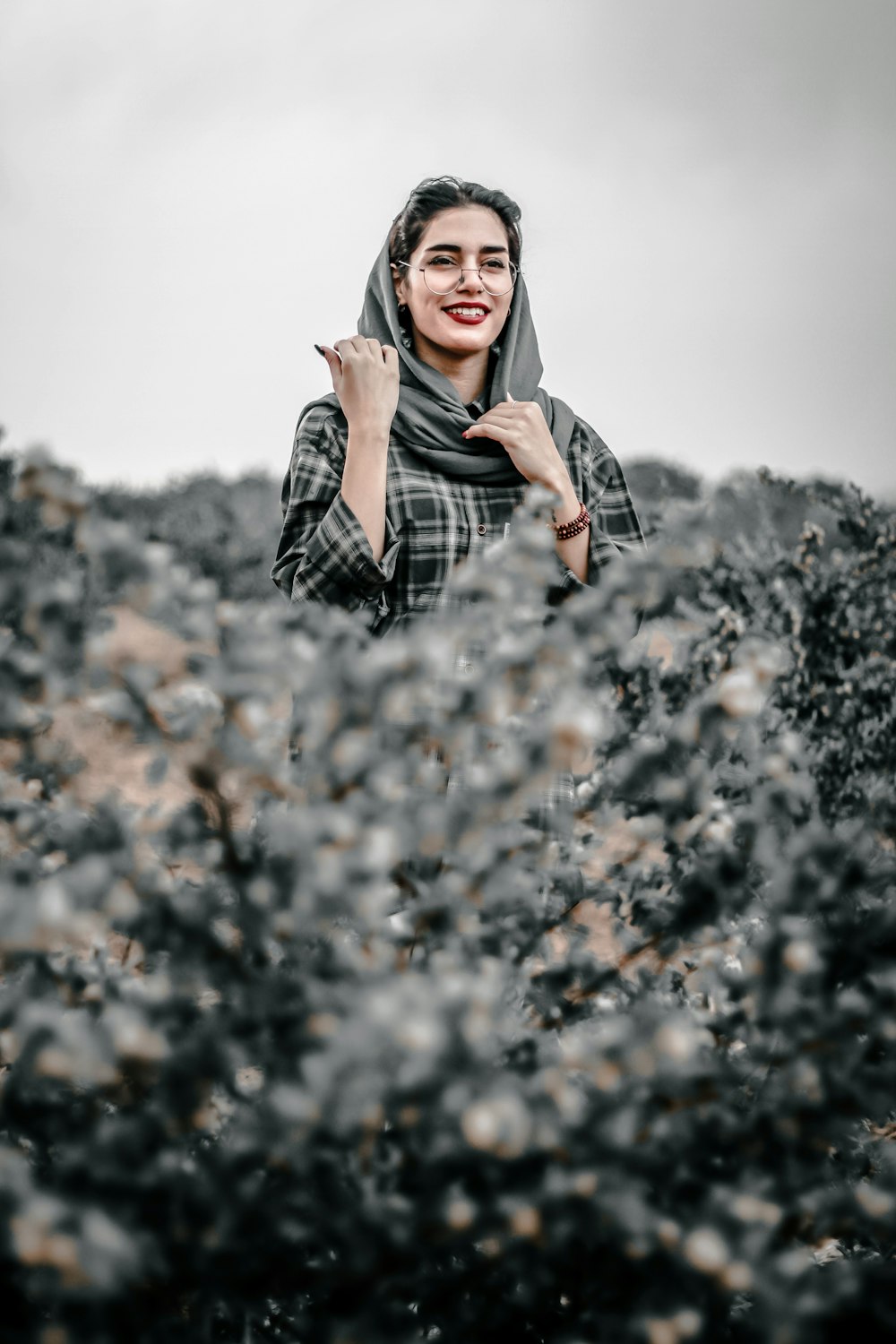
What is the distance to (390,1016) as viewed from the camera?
0.83m

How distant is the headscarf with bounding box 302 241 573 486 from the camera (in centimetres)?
236

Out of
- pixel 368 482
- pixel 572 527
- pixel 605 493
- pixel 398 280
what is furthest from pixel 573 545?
pixel 398 280

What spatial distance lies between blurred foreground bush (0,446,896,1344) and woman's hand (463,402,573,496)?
94cm

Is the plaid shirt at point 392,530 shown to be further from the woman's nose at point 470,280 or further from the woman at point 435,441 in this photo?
the woman's nose at point 470,280

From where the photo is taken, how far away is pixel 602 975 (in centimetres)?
128

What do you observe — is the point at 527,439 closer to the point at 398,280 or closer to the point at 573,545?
the point at 573,545

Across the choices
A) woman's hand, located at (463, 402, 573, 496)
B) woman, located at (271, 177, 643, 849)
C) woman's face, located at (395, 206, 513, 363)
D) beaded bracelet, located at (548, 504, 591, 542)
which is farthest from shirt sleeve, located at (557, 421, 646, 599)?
woman's face, located at (395, 206, 513, 363)

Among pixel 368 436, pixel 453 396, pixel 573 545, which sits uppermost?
pixel 453 396

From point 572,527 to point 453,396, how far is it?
519 mm

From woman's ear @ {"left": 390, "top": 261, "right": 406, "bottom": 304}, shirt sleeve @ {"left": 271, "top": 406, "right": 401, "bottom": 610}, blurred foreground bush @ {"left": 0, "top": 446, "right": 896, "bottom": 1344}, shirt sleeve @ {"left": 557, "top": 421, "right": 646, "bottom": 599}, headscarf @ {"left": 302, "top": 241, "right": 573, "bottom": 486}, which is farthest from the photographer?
woman's ear @ {"left": 390, "top": 261, "right": 406, "bottom": 304}

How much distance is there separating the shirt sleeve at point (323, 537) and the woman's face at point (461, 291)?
0.36 meters

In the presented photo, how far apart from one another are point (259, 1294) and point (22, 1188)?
36 centimetres

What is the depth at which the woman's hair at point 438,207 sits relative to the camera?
2521mm

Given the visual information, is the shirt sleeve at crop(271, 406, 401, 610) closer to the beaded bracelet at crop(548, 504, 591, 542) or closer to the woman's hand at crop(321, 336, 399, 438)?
the woman's hand at crop(321, 336, 399, 438)
